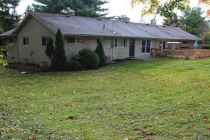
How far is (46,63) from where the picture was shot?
27250 mm

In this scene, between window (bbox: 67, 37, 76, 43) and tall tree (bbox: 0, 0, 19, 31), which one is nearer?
window (bbox: 67, 37, 76, 43)

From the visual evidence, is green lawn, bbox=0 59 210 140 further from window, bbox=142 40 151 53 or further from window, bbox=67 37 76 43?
window, bbox=142 40 151 53

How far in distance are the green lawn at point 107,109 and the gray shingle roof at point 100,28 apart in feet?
28.8

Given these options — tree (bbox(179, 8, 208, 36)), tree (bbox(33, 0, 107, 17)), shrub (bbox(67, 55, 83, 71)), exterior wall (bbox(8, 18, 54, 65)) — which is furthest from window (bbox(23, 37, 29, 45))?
tree (bbox(179, 8, 208, 36))

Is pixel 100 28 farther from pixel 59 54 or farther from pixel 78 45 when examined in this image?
pixel 59 54

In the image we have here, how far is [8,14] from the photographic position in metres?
43.4

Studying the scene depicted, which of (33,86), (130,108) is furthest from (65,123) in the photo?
(33,86)

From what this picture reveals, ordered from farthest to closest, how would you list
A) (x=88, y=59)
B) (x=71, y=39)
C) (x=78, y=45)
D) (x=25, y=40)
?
(x=25, y=40), (x=78, y=45), (x=71, y=39), (x=88, y=59)

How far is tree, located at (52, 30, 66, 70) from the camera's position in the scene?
25.0 meters

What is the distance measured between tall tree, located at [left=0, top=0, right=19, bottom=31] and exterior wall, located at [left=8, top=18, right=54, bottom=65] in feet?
43.6

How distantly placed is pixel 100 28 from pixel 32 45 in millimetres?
5915

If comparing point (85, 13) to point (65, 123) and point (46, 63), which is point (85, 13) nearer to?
point (46, 63)

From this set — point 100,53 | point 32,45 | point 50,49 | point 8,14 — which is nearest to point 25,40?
point 32,45

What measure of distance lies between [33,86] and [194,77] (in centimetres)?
829
